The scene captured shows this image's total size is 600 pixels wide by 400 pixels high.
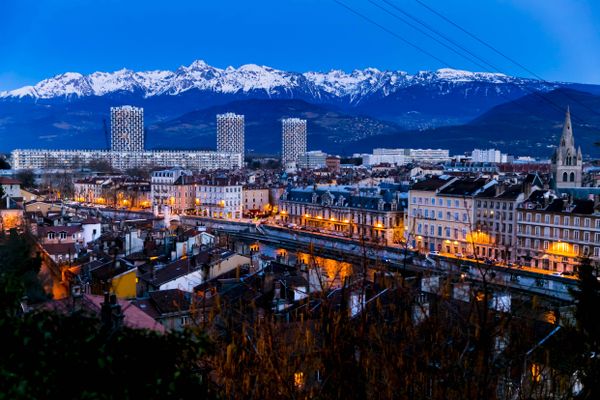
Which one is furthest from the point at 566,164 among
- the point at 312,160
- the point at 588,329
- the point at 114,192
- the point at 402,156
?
the point at 402,156

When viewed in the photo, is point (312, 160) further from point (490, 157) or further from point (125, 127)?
point (125, 127)

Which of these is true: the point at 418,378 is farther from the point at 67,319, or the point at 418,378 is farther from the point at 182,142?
the point at 182,142

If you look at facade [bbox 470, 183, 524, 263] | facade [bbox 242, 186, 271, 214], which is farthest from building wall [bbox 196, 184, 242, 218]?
facade [bbox 470, 183, 524, 263]

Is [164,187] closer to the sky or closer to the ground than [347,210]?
closer to the sky

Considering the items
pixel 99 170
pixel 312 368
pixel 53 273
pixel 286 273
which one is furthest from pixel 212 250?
pixel 99 170

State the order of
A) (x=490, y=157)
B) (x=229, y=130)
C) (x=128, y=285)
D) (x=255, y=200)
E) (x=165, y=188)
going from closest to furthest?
1. (x=128, y=285)
2. (x=255, y=200)
3. (x=165, y=188)
4. (x=490, y=157)
5. (x=229, y=130)
